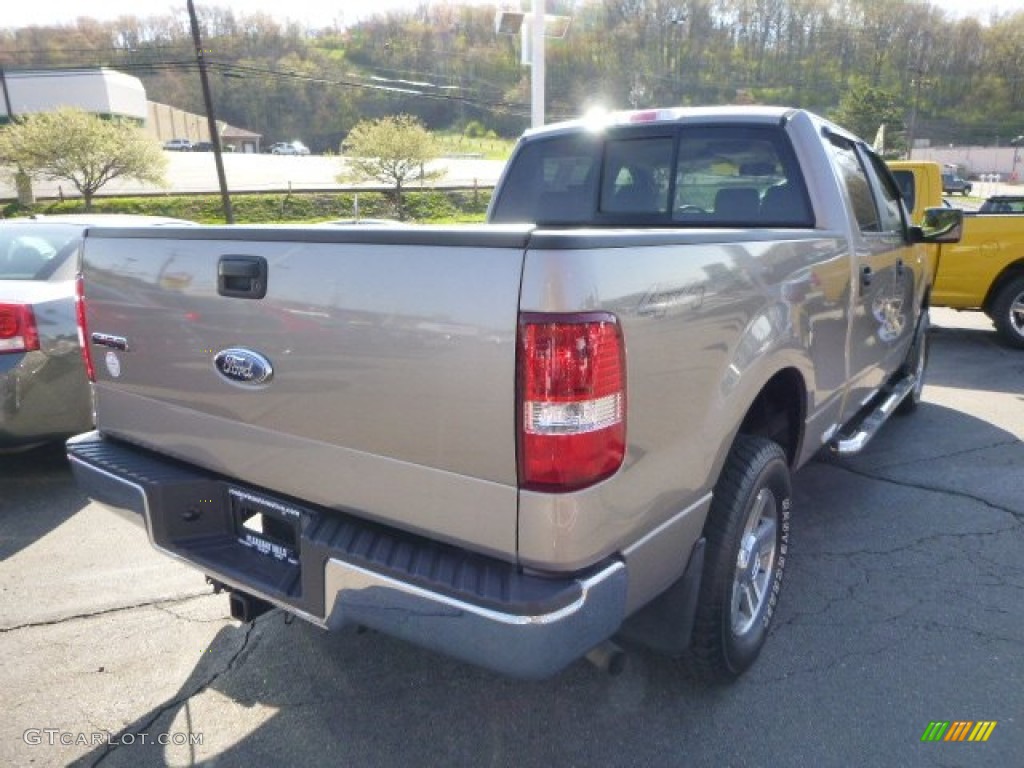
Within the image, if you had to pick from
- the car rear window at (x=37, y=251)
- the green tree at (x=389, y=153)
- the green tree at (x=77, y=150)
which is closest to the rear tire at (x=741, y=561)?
the car rear window at (x=37, y=251)

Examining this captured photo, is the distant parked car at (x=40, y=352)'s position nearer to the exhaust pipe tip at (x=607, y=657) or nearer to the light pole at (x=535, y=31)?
the exhaust pipe tip at (x=607, y=657)

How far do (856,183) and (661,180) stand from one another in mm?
992

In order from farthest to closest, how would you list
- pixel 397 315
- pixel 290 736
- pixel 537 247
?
pixel 290 736 → pixel 397 315 → pixel 537 247

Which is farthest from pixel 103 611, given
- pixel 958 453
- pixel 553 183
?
pixel 958 453

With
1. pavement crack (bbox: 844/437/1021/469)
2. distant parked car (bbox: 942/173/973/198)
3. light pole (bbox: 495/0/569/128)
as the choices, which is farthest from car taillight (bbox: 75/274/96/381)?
distant parked car (bbox: 942/173/973/198)

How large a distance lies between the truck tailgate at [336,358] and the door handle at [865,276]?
225cm

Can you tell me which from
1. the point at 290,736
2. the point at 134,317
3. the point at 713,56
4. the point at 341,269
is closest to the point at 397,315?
the point at 341,269

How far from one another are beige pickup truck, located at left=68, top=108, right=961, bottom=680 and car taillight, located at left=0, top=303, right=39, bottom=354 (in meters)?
1.75

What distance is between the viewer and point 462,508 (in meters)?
1.81

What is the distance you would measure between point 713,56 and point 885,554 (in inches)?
4548

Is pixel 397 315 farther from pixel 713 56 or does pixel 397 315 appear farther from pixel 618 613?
pixel 713 56

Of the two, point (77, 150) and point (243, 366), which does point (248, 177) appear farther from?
point (243, 366)

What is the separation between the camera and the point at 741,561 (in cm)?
252

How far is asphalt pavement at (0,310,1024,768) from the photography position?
2.29m
